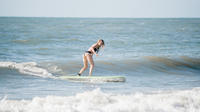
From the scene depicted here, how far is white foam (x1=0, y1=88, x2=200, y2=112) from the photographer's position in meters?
7.17

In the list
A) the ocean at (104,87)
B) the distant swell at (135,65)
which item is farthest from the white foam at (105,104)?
the distant swell at (135,65)

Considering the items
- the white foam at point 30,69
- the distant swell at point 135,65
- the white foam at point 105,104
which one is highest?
the white foam at point 105,104

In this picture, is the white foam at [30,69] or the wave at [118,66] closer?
the white foam at [30,69]

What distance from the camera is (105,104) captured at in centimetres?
756

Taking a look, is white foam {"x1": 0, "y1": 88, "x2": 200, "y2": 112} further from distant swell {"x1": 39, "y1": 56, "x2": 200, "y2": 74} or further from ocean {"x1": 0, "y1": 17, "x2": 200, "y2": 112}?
distant swell {"x1": 39, "y1": 56, "x2": 200, "y2": 74}

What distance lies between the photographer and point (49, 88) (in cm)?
998

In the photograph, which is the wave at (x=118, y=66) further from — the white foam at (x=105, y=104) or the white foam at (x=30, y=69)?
the white foam at (x=105, y=104)

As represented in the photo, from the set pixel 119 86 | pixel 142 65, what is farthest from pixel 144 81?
pixel 142 65

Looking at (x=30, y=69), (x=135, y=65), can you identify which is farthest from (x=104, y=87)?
(x=135, y=65)

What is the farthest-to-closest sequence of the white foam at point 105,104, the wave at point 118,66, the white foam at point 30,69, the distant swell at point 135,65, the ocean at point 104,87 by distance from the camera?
the distant swell at point 135,65
the wave at point 118,66
the white foam at point 30,69
the ocean at point 104,87
the white foam at point 105,104

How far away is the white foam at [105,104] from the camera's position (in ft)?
23.5

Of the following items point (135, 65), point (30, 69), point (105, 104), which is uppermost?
point (105, 104)

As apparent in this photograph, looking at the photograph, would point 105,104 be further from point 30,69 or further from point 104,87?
point 30,69

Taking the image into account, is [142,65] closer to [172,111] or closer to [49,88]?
[49,88]
